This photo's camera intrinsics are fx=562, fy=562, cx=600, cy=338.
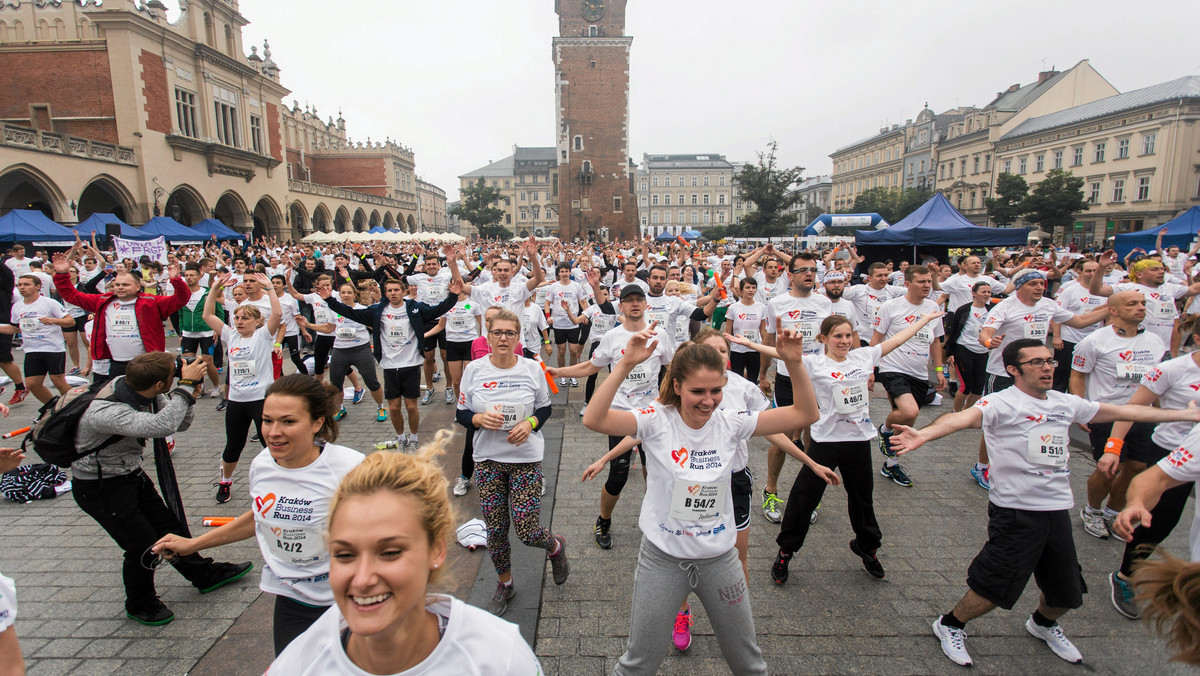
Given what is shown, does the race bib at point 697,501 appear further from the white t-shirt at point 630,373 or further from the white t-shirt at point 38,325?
the white t-shirt at point 38,325

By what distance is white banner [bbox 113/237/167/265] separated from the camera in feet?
45.7

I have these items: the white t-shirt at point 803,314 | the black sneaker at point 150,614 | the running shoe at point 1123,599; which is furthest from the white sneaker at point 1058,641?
the black sneaker at point 150,614

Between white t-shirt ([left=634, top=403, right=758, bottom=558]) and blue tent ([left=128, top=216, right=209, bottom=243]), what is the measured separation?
2307 cm

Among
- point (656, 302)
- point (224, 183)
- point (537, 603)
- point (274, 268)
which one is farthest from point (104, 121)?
point (537, 603)

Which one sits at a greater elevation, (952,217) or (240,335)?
(952,217)

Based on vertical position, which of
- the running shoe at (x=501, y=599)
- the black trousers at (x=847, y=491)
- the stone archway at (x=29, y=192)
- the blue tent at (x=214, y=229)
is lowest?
the running shoe at (x=501, y=599)

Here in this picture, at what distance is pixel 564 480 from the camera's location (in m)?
5.89

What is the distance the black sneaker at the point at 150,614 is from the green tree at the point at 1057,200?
158 ft

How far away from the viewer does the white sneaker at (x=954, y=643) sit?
3.16 metres

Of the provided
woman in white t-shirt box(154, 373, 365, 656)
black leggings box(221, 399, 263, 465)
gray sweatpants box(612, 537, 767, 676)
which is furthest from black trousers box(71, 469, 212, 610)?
gray sweatpants box(612, 537, 767, 676)

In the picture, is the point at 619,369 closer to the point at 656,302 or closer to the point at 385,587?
the point at 385,587

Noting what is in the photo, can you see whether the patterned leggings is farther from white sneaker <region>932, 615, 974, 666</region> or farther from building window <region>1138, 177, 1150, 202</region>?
building window <region>1138, 177, 1150, 202</region>

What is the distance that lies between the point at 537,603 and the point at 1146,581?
3164 mm

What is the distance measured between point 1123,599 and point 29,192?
1469 inches
